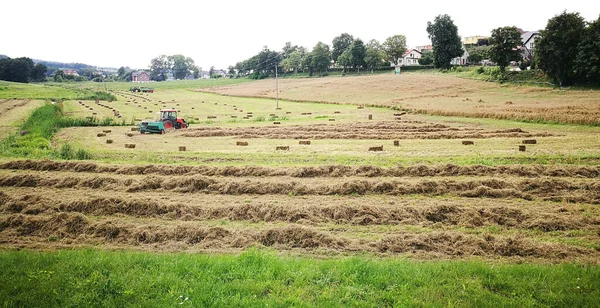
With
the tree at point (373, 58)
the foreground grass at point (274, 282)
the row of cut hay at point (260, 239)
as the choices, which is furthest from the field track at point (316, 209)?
the tree at point (373, 58)

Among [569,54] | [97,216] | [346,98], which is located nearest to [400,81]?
[346,98]

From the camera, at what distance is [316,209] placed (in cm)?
1278

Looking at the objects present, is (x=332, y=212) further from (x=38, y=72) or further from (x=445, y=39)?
(x=38, y=72)

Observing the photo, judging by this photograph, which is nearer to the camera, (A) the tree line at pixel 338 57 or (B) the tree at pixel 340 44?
(A) the tree line at pixel 338 57

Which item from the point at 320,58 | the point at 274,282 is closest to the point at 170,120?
the point at 274,282

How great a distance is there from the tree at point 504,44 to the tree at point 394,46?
55171 mm

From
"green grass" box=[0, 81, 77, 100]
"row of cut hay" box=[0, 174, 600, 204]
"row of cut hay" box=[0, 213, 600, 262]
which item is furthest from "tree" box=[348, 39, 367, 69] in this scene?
"row of cut hay" box=[0, 213, 600, 262]

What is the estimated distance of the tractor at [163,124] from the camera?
33.8m

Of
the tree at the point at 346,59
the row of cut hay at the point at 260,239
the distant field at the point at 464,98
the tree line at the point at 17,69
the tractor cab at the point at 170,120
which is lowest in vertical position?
the row of cut hay at the point at 260,239

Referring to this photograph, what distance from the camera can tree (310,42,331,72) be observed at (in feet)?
435

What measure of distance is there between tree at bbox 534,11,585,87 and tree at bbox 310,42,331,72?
79.6 m

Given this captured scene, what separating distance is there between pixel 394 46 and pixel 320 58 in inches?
961

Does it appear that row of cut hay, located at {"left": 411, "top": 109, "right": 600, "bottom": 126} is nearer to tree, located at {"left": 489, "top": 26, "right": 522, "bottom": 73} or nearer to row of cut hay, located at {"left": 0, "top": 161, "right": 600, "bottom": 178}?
row of cut hay, located at {"left": 0, "top": 161, "right": 600, "bottom": 178}

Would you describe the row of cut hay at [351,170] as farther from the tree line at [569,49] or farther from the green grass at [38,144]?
the tree line at [569,49]
